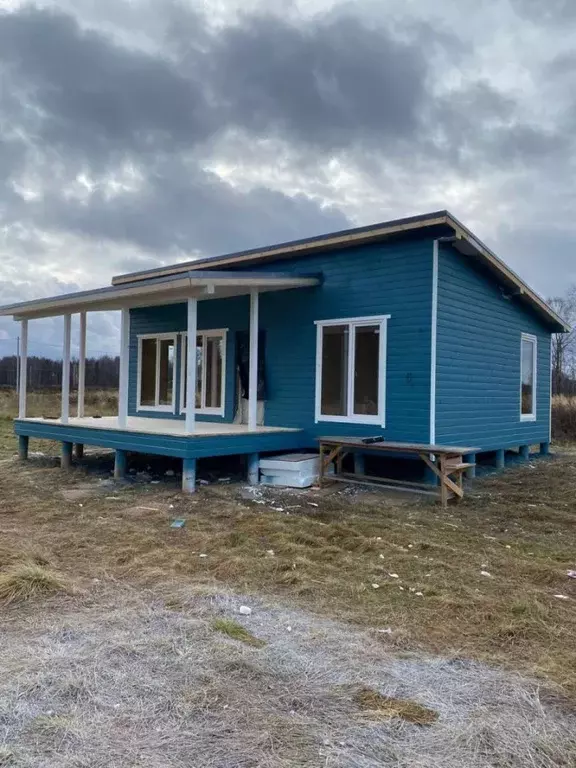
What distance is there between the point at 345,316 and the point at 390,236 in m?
1.38

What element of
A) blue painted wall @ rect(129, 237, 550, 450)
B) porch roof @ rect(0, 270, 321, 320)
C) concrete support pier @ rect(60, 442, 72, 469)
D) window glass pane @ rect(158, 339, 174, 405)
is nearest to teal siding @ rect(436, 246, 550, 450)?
blue painted wall @ rect(129, 237, 550, 450)

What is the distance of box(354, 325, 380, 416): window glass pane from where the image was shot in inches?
343

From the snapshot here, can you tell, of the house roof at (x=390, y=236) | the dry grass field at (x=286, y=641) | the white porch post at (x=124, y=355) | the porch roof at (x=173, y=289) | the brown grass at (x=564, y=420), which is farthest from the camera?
the brown grass at (x=564, y=420)

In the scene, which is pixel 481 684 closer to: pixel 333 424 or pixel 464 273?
pixel 333 424

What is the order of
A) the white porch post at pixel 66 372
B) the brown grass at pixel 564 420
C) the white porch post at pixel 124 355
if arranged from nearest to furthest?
the white porch post at pixel 124 355, the white porch post at pixel 66 372, the brown grass at pixel 564 420

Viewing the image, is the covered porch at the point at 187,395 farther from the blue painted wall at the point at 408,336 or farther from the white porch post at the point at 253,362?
the blue painted wall at the point at 408,336

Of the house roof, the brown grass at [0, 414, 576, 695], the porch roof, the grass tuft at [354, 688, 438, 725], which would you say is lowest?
the brown grass at [0, 414, 576, 695]

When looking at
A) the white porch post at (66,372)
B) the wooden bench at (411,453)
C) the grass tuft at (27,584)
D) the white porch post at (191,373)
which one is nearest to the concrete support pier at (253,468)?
the wooden bench at (411,453)

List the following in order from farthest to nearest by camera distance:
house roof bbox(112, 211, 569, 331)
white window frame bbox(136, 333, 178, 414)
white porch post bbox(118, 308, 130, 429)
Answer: white window frame bbox(136, 333, 178, 414) < white porch post bbox(118, 308, 130, 429) < house roof bbox(112, 211, 569, 331)

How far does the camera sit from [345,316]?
29.7ft

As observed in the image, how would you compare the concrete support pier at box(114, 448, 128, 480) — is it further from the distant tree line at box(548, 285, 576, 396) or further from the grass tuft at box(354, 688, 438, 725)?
the distant tree line at box(548, 285, 576, 396)

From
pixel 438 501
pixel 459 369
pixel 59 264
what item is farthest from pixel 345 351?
pixel 59 264

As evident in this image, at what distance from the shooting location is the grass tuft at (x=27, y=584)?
389 centimetres

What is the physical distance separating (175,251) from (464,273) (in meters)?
12.4
